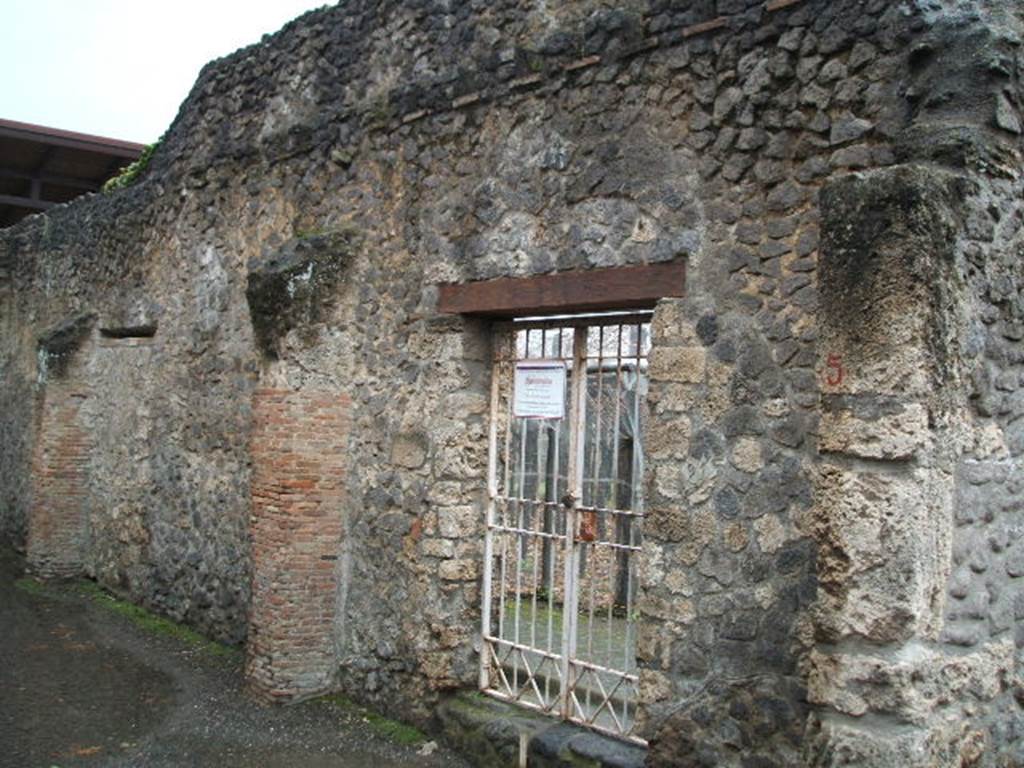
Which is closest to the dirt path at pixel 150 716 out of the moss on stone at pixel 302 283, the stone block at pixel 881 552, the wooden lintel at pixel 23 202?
the moss on stone at pixel 302 283

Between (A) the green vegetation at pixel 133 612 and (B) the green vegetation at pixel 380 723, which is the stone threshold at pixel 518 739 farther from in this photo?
(A) the green vegetation at pixel 133 612

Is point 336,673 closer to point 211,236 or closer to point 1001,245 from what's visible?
point 211,236

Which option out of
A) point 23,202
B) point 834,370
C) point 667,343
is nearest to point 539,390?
point 667,343

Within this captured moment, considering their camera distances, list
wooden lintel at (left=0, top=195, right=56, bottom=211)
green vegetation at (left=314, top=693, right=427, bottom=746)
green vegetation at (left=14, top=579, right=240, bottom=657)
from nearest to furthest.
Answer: green vegetation at (left=314, top=693, right=427, bottom=746)
green vegetation at (left=14, top=579, right=240, bottom=657)
wooden lintel at (left=0, top=195, right=56, bottom=211)

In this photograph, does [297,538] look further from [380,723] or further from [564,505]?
[564,505]

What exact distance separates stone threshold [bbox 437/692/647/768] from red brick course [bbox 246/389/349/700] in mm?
1164

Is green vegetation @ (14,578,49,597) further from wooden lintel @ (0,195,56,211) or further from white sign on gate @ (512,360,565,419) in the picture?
wooden lintel @ (0,195,56,211)

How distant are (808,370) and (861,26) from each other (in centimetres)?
139

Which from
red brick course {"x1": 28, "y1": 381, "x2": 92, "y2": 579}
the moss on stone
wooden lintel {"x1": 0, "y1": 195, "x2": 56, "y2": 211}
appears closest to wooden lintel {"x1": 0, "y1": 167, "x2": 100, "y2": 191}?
wooden lintel {"x1": 0, "y1": 195, "x2": 56, "y2": 211}

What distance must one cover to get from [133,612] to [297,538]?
3.24 metres

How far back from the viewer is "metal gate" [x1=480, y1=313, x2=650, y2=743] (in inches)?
205

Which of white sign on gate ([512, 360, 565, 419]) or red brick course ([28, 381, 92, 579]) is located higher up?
white sign on gate ([512, 360, 565, 419])

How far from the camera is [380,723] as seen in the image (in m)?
6.07

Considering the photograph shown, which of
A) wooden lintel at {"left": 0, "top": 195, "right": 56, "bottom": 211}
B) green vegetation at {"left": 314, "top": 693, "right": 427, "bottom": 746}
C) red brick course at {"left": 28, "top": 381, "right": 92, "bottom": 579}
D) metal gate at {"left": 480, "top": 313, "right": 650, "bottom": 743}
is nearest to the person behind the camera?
metal gate at {"left": 480, "top": 313, "right": 650, "bottom": 743}
